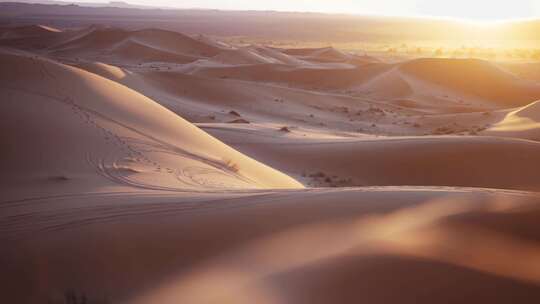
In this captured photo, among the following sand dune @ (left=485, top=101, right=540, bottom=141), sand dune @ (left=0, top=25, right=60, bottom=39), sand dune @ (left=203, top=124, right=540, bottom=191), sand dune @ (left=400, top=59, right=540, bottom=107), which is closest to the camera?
sand dune @ (left=203, top=124, right=540, bottom=191)

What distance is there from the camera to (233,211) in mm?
3699

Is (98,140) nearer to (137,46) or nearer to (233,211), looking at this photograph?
(233,211)

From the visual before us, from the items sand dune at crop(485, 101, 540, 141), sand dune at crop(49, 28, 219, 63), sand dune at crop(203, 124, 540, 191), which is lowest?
sand dune at crop(203, 124, 540, 191)

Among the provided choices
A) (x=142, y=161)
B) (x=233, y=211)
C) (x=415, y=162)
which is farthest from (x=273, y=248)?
(x=415, y=162)

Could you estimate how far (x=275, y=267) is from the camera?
2914 mm

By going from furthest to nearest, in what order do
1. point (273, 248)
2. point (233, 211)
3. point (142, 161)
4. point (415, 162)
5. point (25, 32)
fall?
1. point (25, 32)
2. point (415, 162)
3. point (142, 161)
4. point (233, 211)
5. point (273, 248)

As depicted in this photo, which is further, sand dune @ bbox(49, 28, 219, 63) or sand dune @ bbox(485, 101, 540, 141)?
sand dune @ bbox(49, 28, 219, 63)

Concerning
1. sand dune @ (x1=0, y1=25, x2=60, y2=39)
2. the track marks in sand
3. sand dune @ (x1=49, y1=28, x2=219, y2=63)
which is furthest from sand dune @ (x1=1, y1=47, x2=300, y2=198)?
sand dune @ (x1=0, y1=25, x2=60, y2=39)

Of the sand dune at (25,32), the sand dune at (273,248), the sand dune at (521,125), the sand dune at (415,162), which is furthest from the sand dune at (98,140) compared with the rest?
the sand dune at (25,32)

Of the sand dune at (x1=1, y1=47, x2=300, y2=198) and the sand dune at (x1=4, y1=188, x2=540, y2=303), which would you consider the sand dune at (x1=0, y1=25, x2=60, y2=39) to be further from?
the sand dune at (x1=4, y1=188, x2=540, y2=303)

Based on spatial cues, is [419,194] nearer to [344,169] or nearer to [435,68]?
[344,169]

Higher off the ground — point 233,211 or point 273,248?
point 233,211

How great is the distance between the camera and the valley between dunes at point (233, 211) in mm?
2738

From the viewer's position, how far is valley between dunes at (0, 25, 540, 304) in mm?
2738
